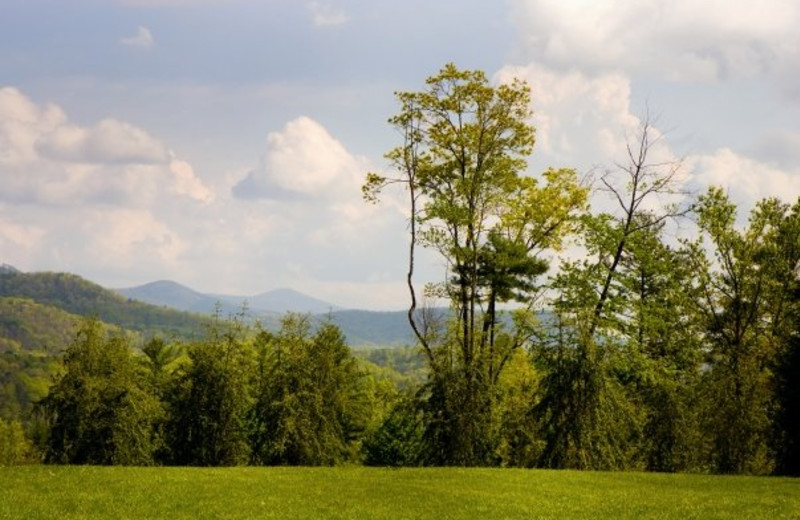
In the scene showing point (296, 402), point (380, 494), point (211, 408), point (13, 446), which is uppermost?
point (296, 402)

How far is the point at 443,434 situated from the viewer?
40344 millimetres

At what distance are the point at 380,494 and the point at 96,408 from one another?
24.6m

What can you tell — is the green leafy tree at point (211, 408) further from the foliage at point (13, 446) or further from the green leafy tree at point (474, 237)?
the foliage at point (13, 446)

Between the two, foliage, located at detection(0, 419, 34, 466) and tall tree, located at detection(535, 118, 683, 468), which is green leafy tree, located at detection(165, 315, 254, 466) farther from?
foliage, located at detection(0, 419, 34, 466)

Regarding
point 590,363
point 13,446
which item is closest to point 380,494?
A: point 590,363

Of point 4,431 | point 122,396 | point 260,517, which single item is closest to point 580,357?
point 260,517

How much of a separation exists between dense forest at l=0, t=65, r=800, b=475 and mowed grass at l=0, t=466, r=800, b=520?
8.43 metres

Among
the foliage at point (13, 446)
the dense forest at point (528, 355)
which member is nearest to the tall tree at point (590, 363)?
the dense forest at point (528, 355)

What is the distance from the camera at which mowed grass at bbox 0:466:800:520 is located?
2208 cm

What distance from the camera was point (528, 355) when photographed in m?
43.7

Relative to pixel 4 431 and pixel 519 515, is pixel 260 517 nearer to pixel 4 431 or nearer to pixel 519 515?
pixel 519 515

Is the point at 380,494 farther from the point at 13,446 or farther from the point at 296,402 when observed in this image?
the point at 13,446

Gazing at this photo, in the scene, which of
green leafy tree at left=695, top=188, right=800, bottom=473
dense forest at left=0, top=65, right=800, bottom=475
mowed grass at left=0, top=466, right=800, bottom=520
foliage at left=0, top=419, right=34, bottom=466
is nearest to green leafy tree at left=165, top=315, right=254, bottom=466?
dense forest at left=0, top=65, right=800, bottom=475

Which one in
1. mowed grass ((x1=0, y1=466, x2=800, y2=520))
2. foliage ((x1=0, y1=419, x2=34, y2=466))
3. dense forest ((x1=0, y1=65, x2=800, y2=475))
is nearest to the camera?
mowed grass ((x1=0, y1=466, x2=800, y2=520))
